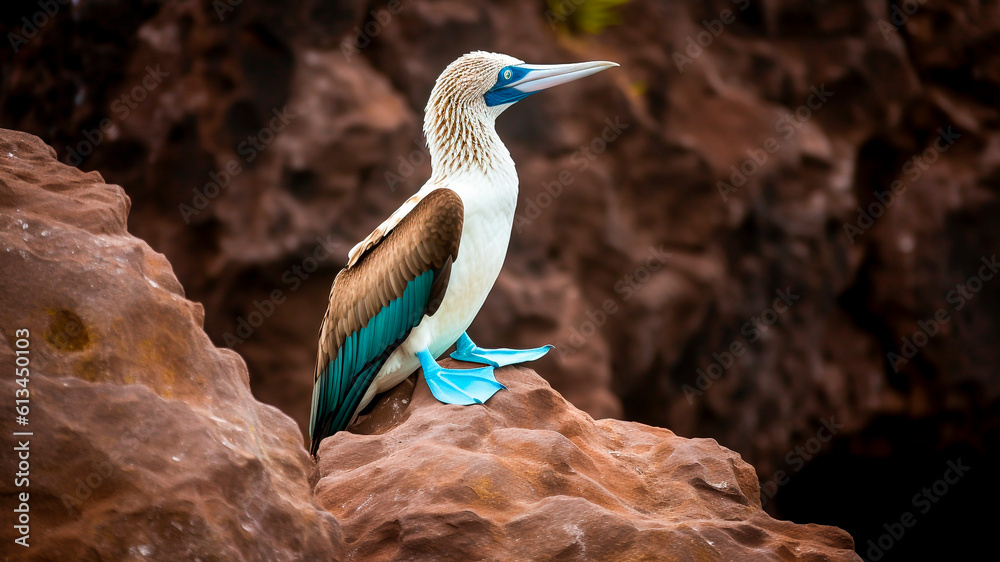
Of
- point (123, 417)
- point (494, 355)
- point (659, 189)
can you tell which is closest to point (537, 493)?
point (494, 355)

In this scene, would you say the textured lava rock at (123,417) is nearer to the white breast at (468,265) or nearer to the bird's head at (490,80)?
the white breast at (468,265)

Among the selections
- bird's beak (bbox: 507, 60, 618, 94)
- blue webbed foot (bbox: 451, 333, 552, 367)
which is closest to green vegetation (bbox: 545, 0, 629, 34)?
bird's beak (bbox: 507, 60, 618, 94)

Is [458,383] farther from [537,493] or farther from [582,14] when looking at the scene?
[582,14]

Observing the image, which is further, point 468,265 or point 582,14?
point 582,14

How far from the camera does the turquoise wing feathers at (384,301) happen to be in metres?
3.96

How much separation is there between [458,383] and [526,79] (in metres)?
1.54

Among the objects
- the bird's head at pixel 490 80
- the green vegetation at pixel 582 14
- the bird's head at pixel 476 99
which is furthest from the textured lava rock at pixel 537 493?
the green vegetation at pixel 582 14

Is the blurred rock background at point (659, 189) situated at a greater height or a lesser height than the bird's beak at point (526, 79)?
lesser

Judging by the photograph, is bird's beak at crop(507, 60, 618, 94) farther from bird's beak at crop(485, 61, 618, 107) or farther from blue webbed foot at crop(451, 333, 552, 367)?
blue webbed foot at crop(451, 333, 552, 367)

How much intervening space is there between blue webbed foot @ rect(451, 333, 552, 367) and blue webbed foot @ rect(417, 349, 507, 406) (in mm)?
139

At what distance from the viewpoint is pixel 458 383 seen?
3945 millimetres

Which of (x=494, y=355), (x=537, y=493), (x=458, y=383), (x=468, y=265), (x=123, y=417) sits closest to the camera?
(x=123, y=417)

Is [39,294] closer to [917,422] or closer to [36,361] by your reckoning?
[36,361]

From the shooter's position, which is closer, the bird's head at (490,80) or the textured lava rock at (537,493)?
the textured lava rock at (537,493)
